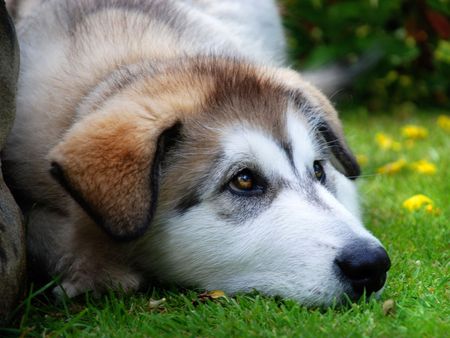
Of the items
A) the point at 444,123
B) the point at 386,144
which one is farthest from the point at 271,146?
the point at 444,123

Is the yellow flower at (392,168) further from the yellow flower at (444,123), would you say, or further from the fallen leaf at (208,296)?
the fallen leaf at (208,296)

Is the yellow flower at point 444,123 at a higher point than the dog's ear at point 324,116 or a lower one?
lower

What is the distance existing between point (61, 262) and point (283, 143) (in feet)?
3.71

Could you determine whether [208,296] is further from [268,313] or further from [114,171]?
[114,171]

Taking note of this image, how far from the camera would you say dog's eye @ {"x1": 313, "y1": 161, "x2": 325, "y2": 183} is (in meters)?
3.89

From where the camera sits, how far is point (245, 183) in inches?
139

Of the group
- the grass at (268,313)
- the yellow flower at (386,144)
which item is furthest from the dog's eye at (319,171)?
the yellow flower at (386,144)

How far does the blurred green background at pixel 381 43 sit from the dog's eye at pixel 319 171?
3.94m

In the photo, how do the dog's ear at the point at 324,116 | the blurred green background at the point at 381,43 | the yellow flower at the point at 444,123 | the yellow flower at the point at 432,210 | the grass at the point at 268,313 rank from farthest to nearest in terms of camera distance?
1. the blurred green background at the point at 381,43
2. the yellow flower at the point at 444,123
3. the yellow flower at the point at 432,210
4. the dog's ear at the point at 324,116
5. the grass at the point at 268,313

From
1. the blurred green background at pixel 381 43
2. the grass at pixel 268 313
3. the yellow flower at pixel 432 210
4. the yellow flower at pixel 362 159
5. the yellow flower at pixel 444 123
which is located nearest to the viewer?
the grass at pixel 268 313

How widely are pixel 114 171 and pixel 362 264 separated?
3.38 ft

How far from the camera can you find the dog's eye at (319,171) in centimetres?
389

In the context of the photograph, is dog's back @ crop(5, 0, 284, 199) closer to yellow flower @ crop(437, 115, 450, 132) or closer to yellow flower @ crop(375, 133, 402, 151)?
yellow flower @ crop(375, 133, 402, 151)

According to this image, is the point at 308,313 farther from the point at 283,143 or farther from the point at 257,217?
the point at 283,143
